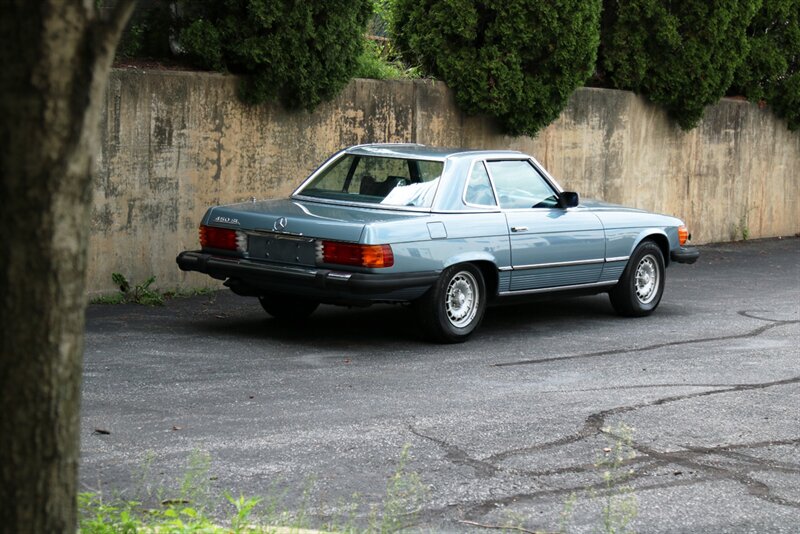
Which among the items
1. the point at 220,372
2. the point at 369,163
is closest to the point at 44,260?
the point at 220,372

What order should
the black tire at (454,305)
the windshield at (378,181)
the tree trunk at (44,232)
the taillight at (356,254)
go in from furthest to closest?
the windshield at (378,181) < the black tire at (454,305) < the taillight at (356,254) < the tree trunk at (44,232)

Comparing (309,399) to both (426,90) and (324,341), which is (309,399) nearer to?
(324,341)

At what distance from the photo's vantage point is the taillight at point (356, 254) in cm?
944

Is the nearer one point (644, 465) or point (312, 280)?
point (644, 465)

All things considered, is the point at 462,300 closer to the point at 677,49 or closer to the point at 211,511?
the point at 211,511

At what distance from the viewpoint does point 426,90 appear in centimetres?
1530

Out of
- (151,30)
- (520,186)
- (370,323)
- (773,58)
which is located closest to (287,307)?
(370,323)

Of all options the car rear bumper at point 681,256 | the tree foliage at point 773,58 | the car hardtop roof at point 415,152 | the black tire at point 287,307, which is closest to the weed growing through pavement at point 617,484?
the car hardtop roof at point 415,152

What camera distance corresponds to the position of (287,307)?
11.2m

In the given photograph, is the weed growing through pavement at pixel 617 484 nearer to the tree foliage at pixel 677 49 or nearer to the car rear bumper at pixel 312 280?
the car rear bumper at pixel 312 280

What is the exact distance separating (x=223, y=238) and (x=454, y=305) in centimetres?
189

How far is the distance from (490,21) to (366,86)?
258 centimetres

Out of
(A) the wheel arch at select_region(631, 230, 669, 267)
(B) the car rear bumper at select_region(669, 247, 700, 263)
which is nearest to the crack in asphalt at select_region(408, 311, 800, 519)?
(A) the wheel arch at select_region(631, 230, 669, 267)

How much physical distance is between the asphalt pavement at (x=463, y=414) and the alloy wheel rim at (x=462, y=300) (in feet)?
0.76
